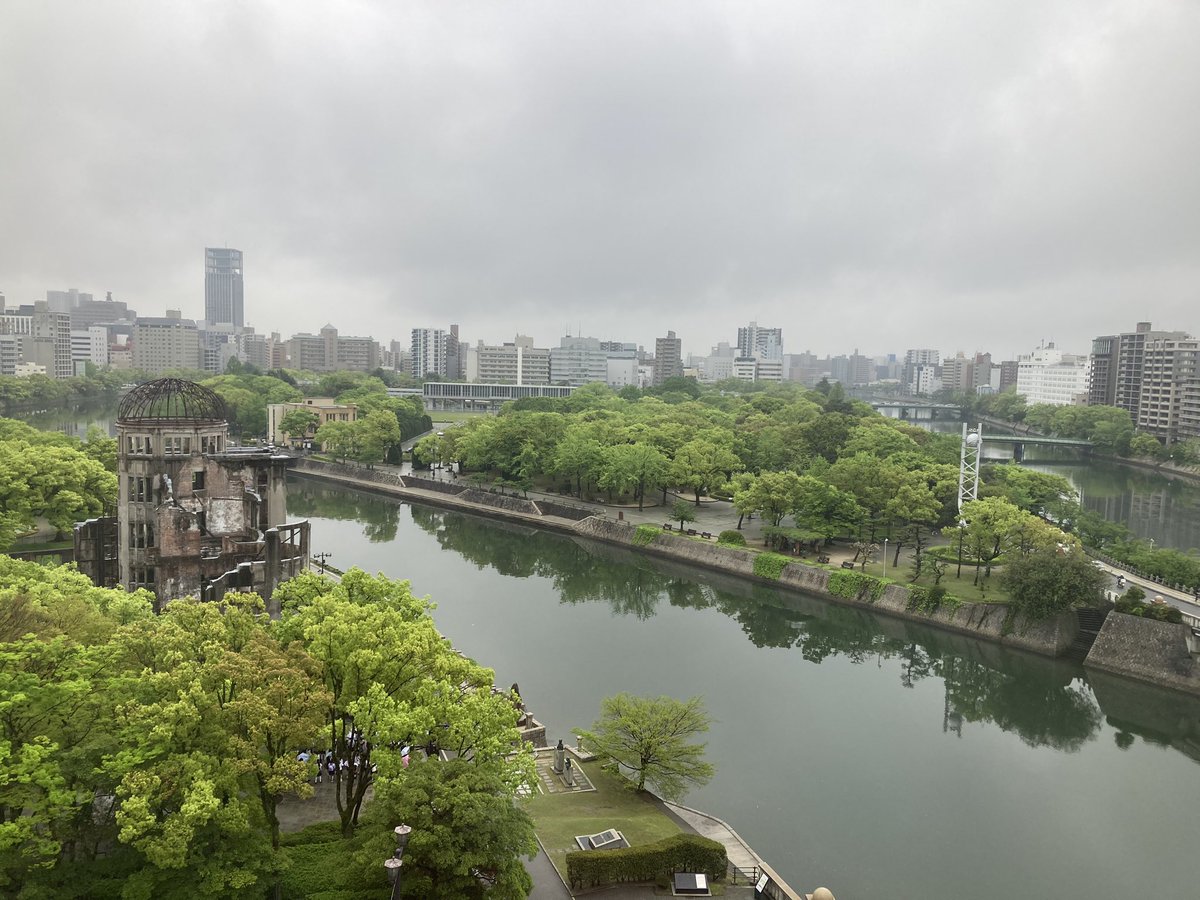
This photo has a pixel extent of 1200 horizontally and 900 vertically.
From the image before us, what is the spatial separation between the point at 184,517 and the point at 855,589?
25.0m

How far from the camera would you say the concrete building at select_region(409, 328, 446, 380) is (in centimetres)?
18375

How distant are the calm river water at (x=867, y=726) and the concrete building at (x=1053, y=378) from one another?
115026mm

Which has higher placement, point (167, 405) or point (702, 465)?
point (167, 405)

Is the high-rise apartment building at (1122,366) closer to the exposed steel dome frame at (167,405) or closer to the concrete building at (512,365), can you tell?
the concrete building at (512,365)

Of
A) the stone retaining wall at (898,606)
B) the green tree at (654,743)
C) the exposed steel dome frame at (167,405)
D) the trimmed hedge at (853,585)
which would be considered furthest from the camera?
the trimmed hedge at (853,585)

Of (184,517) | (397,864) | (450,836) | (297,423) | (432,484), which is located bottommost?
(432,484)

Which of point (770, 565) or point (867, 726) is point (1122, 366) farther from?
point (867, 726)

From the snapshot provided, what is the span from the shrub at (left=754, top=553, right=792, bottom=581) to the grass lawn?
20.4 metres

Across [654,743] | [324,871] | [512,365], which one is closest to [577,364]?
[512,365]

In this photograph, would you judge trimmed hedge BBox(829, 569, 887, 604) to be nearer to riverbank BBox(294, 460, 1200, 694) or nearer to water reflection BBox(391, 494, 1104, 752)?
riverbank BBox(294, 460, 1200, 694)

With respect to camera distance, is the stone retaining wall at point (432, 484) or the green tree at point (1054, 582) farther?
the stone retaining wall at point (432, 484)

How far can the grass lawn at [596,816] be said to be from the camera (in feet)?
50.2

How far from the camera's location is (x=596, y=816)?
53.8 feet

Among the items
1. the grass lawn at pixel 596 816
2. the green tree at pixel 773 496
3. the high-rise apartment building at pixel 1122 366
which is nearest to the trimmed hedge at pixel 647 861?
the grass lawn at pixel 596 816
